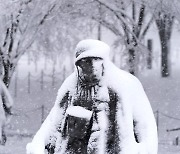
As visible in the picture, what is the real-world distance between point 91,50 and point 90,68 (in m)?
0.11

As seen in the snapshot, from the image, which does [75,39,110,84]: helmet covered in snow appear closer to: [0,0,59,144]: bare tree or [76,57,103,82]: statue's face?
[76,57,103,82]: statue's face

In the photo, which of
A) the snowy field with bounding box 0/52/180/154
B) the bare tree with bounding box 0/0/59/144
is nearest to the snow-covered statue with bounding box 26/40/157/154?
the snowy field with bounding box 0/52/180/154

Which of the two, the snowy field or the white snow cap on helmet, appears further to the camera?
the snowy field

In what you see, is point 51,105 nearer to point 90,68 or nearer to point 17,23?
point 17,23

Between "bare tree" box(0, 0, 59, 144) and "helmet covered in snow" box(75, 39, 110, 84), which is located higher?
"bare tree" box(0, 0, 59, 144)

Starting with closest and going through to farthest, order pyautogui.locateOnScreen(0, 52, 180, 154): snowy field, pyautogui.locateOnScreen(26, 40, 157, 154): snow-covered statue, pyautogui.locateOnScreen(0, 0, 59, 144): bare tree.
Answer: pyautogui.locateOnScreen(26, 40, 157, 154): snow-covered statue → pyautogui.locateOnScreen(0, 0, 59, 144): bare tree → pyautogui.locateOnScreen(0, 52, 180, 154): snowy field

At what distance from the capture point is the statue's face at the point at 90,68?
2922 mm

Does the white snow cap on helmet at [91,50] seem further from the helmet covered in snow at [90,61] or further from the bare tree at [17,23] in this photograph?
the bare tree at [17,23]

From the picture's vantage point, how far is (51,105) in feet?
65.1

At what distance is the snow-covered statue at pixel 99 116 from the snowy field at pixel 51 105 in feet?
30.8

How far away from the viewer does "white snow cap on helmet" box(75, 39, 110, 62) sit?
292 cm

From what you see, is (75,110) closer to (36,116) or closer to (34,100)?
(36,116)

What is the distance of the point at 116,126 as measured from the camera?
9.47ft

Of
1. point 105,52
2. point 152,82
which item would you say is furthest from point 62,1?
point 105,52
